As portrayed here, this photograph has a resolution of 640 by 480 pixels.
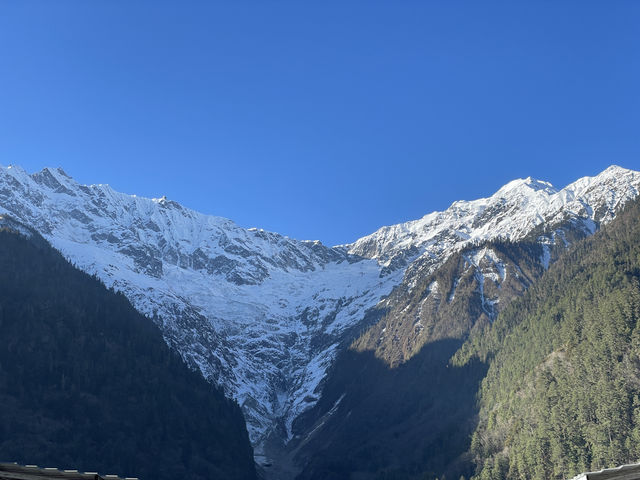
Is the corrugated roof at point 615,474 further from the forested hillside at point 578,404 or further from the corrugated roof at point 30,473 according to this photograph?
the forested hillside at point 578,404

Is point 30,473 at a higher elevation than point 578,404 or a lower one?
lower

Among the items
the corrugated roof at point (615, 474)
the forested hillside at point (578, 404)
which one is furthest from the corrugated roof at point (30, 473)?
the forested hillside at point (578, 404)

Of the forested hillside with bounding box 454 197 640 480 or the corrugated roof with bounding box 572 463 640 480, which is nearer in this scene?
the corrugated roof with bounding box 572 463 640 480

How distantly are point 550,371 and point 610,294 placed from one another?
94.1 ft

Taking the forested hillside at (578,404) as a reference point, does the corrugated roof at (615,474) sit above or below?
below

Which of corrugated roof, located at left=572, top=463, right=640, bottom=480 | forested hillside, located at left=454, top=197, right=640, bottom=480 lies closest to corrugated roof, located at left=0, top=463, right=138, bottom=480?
corrugated roof, located at left=572, top=463, right=640, bottom=480

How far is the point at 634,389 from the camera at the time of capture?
152375mm

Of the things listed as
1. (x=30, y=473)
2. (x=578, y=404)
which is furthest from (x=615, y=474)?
(x=578, y=404)

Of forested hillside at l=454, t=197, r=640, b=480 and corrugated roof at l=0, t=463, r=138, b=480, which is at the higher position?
forested hillside at l=454, t=197, r=640, b=480

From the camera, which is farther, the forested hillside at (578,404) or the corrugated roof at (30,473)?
the forested hillside at (578,404)

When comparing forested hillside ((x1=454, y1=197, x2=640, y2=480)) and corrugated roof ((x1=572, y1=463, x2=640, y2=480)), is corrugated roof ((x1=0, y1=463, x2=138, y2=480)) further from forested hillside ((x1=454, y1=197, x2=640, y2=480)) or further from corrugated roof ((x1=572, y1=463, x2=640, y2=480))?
forested hillside ((x1=454, y1=197, x2=640, y2=480))

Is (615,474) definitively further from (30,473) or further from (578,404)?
(578,404)

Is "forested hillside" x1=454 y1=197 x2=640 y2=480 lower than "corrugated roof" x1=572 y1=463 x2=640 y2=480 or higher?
higher

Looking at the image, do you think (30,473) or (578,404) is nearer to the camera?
(30,473)
